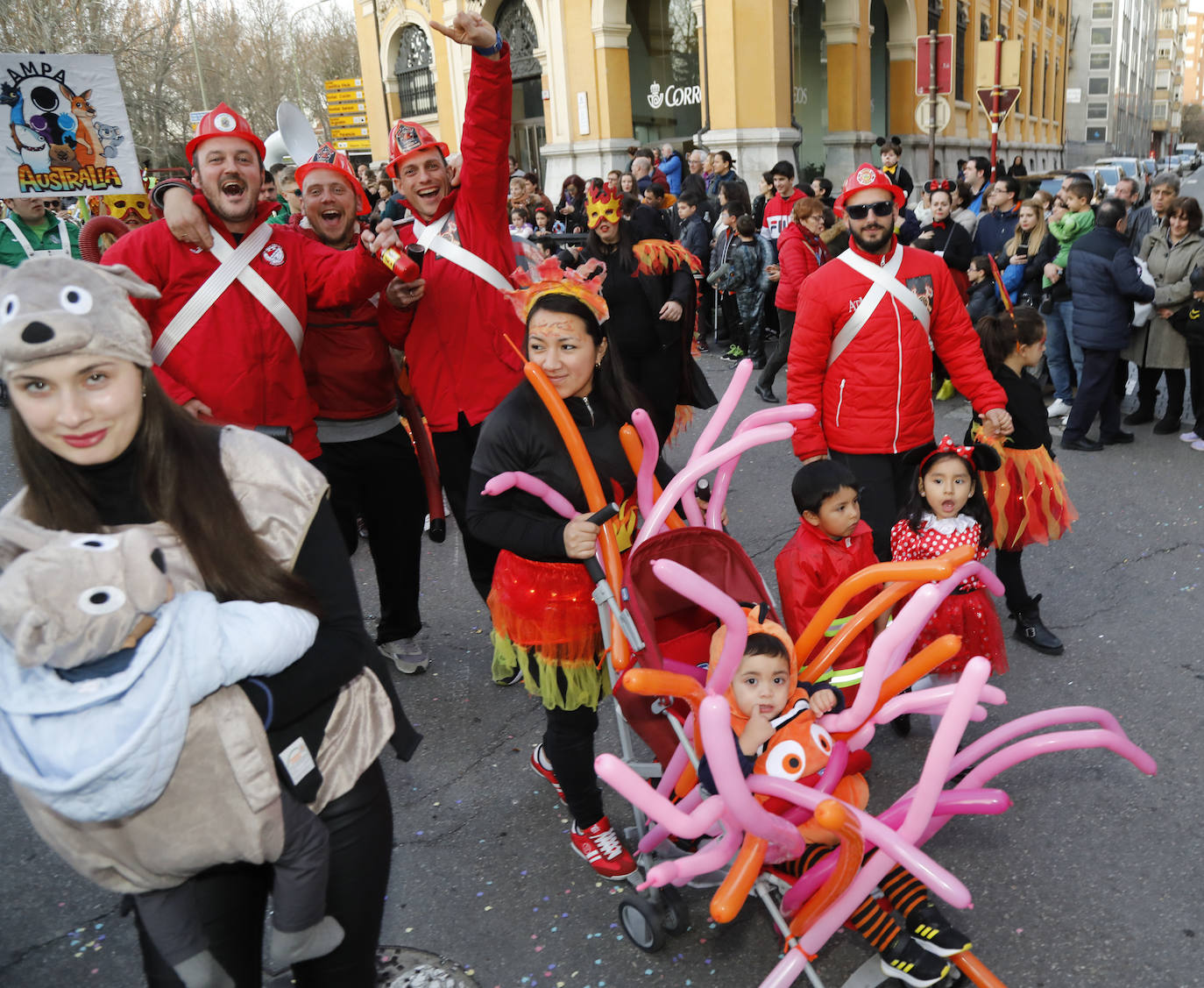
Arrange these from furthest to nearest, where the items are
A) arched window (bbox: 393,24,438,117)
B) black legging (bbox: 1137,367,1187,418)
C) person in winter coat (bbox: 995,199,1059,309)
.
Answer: arched window (bbox: 393,24,438,117)
person in winter coat (bbox: 995,199,1059,309)
black legging (bbox: 1137,367,1187,418)

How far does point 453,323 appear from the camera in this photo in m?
3.73

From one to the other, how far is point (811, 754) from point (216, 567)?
1301mm

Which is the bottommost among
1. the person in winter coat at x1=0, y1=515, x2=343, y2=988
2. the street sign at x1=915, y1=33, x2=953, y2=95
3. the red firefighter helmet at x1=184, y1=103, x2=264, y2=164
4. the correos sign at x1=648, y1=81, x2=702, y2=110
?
the person in winter coat at x1=0, y1=515, x2=343, y2=988

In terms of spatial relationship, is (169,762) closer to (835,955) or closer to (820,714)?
(820,714)

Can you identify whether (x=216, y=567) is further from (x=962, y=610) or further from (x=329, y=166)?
(x=329, y=166)

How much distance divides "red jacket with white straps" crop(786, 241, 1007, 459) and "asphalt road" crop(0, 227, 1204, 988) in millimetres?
1167

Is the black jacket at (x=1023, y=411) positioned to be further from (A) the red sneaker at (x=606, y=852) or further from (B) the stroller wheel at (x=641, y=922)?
(B) the stroller wheel at (x=641, y=922)

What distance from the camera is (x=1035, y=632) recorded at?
409cm

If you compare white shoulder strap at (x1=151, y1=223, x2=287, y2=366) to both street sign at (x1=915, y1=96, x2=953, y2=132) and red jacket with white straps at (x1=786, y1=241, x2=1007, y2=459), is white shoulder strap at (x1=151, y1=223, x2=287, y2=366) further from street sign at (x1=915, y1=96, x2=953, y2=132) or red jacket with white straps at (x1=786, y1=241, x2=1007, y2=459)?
street sign at (x1=915, y1=96, x2=953, y2=132)

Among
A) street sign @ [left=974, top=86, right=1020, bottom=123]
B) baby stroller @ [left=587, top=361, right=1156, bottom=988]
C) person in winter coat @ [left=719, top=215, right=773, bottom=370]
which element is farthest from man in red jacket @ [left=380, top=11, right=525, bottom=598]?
street sign @ [left=974, top=86, right=1020, bottom=123]

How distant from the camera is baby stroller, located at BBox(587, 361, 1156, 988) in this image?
1.80m

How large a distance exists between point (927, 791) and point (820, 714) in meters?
0.33

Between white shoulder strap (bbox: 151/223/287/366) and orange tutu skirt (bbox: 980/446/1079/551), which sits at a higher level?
white shoulder strap (bbox: 151/223/287/366)

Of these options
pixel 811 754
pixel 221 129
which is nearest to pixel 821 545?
pixel 811 754
